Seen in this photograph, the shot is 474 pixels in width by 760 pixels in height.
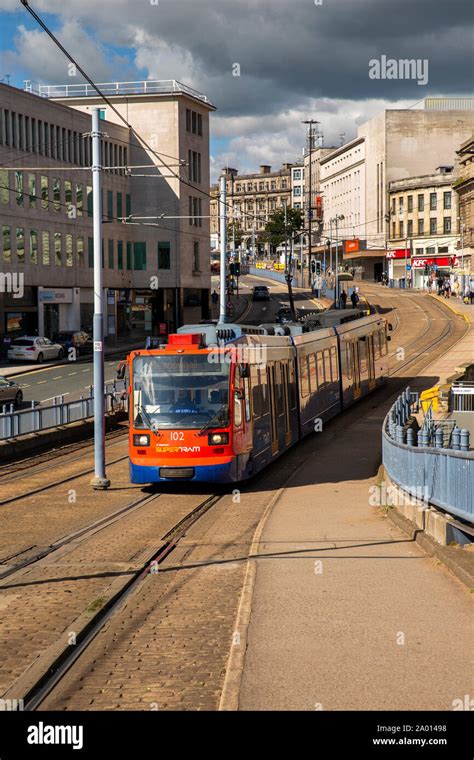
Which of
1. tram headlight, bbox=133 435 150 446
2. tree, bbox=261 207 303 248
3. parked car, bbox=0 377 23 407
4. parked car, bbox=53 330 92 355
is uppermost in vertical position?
tree, bbox=261 207 303 248

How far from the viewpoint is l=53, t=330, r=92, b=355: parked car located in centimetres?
6047

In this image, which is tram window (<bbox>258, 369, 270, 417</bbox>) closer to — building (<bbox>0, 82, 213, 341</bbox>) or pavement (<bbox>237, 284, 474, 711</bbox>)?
pavement (<bbox>237, 284, 474, 711</bbox>)

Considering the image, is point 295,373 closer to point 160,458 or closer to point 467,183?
point 160,458

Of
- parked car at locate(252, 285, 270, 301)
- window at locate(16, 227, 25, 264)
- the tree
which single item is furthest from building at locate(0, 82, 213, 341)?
the tree

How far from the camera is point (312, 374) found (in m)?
28.3

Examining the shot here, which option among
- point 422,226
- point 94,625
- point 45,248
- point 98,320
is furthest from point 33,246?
point 422,226

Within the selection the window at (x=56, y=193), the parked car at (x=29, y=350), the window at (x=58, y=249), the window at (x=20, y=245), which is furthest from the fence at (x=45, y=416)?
the window at (x=58, y=249)

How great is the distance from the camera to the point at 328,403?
104 feet

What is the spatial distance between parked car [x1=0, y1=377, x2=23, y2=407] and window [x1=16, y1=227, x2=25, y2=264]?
89.1 ft

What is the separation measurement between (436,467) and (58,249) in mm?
55500

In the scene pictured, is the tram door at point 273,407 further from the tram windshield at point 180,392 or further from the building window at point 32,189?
the building window at point 32,189

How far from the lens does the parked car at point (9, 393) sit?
118ft

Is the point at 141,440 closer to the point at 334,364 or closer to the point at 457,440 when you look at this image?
the point at 457,440

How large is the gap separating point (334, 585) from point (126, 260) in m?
68.7
